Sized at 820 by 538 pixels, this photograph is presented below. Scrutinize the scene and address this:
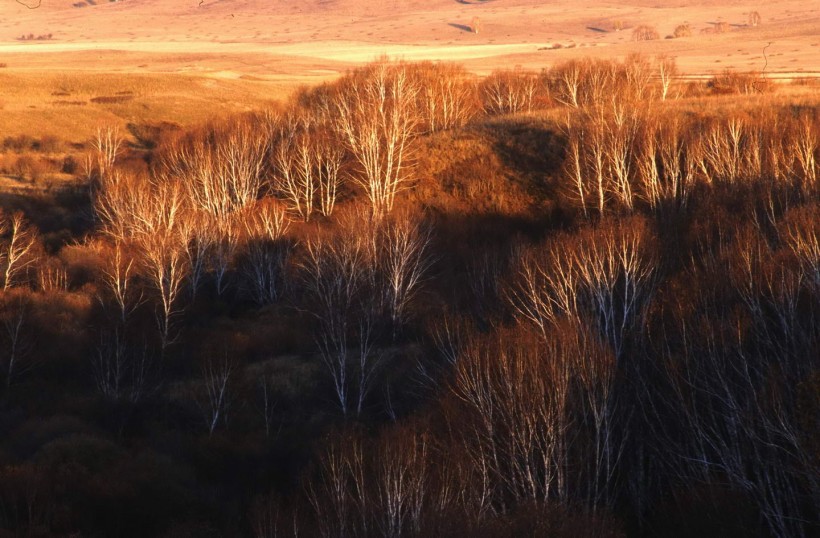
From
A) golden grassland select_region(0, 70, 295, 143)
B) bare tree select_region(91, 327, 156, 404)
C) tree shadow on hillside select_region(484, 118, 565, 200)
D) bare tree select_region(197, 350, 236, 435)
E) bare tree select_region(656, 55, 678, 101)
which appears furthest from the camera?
golden grassland select_region(0, 70, 295, 143)

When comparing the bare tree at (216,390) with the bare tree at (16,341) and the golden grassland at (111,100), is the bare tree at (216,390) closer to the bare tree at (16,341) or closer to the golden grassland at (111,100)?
the bare tree at (16,341)

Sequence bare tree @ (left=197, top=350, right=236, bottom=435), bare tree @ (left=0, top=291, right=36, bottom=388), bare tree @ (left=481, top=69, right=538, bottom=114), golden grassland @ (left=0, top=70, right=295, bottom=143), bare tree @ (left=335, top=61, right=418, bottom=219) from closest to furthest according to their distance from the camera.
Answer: bare tree @ (left=197, top=350, right=236, bottom=435), bare tree @ (left=0, top=291, right=36, bottom=388), bare tree @ (left=335, top=61, right=418, bottom=219), bare tree @ (left=481, top=69, right=538, bottom=114), golden grassland @ (left=0, top=70, right=295, bottom=143)

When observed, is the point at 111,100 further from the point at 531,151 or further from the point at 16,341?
the point at 16,341

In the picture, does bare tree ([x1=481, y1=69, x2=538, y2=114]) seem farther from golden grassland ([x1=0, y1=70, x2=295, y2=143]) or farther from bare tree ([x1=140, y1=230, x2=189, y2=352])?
bare tree ([x1=140, y1=230, x2=189, y2=352])

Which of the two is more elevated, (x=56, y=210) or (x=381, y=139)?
(x=381, y=139)

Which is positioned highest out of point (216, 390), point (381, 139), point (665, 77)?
point (665, 77)

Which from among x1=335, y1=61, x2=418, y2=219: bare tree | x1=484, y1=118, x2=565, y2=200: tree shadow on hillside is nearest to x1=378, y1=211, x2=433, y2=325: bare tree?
x1=335, y1=61, x2=418, y2=219: bare tree

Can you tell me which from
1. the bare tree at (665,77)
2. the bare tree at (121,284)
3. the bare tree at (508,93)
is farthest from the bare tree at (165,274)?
the bare tree at (665,77)

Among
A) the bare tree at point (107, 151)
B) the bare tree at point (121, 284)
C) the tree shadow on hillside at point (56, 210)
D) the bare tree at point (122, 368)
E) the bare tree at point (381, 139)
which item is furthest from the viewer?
the bare tree at point (107, 151)

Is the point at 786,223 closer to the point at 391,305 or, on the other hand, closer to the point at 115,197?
the point at 391,305

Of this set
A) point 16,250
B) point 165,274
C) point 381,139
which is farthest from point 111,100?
point 165,274
